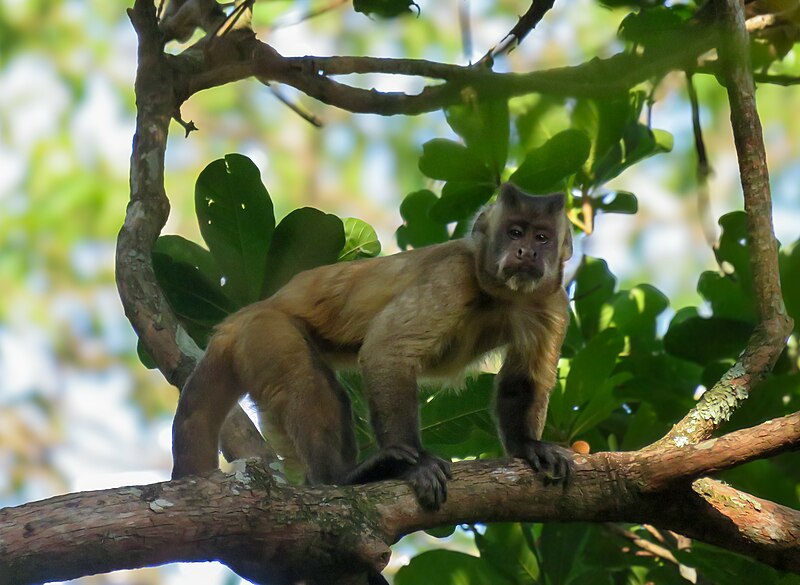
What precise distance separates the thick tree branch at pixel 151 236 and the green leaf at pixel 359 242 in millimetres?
1117

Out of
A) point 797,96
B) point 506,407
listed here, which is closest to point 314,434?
point 506,407

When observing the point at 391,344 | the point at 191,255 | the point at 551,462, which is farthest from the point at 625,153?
the point at 191,255

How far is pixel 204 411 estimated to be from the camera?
13.7 ft

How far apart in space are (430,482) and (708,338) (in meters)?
2.28

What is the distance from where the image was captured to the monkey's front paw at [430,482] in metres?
3.38

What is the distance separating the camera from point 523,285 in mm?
4430

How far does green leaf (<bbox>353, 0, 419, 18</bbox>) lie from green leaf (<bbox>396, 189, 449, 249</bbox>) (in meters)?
1.32

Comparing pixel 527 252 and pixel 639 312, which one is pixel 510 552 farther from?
pixel 639 312

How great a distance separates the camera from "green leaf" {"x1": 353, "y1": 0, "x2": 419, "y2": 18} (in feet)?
14.4

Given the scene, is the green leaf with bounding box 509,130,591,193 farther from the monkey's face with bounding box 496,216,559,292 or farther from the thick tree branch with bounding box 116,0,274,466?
the thick tree branch with bounding box 116,0,274,466

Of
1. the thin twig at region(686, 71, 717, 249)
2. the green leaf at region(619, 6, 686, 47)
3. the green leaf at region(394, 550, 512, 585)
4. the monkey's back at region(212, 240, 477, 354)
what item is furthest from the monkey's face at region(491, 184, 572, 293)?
the green leaf at region(394, 550, 512, 585)

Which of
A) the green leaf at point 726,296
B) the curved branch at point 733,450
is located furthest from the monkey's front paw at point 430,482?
the green leaf at point 726,296

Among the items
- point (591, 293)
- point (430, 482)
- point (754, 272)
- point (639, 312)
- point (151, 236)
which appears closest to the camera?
point (430, 482)

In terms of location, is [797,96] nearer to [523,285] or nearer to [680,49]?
[523,285]
